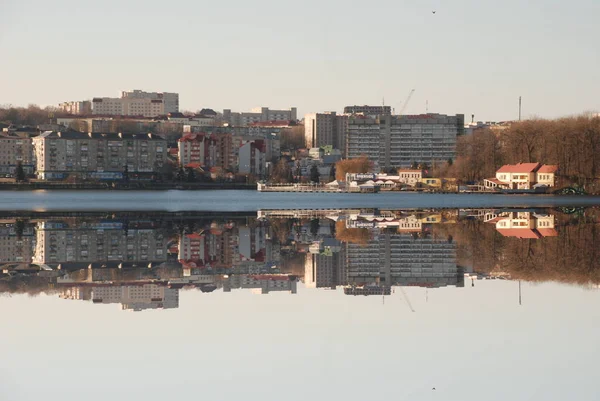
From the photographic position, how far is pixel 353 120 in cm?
12194

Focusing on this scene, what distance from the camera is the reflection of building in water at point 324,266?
49.9 feet

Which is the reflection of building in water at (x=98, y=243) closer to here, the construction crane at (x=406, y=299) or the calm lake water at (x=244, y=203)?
the construction crane at (x=406, y=299)

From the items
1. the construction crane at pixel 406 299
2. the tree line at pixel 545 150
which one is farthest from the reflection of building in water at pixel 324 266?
Result: the tree line at pixel 545 150

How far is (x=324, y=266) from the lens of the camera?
1719cm

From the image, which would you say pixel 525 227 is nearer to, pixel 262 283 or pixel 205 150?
pixel 262 283

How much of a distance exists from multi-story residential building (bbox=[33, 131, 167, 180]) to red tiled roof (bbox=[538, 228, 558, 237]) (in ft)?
249

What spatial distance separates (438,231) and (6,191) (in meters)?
65.4

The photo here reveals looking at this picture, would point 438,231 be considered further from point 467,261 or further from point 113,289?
point 113,289

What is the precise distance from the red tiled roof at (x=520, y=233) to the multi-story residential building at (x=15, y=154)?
80577 millimetres

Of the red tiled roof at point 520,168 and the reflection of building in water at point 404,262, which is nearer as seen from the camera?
the reflection of building in water at point 404,262

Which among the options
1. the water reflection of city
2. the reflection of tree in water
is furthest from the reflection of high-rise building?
the reflection of tree in water

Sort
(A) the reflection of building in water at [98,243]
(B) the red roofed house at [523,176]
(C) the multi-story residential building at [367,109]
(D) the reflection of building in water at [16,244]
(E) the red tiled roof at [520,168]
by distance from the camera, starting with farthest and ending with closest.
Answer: (C) the multi-story residential building at [367,109] → (E) the red tiled roof at [520,168] → (B) the red roofed house at [523,176] → (A) the reflection of building in water at [98,243] → (D) the reflection of building in water at [16,244]

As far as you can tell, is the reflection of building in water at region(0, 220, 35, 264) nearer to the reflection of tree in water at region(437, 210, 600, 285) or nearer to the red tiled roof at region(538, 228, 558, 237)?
the reflection of tree in water at region(437, 210, 600, 285)

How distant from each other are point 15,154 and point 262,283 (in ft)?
299
